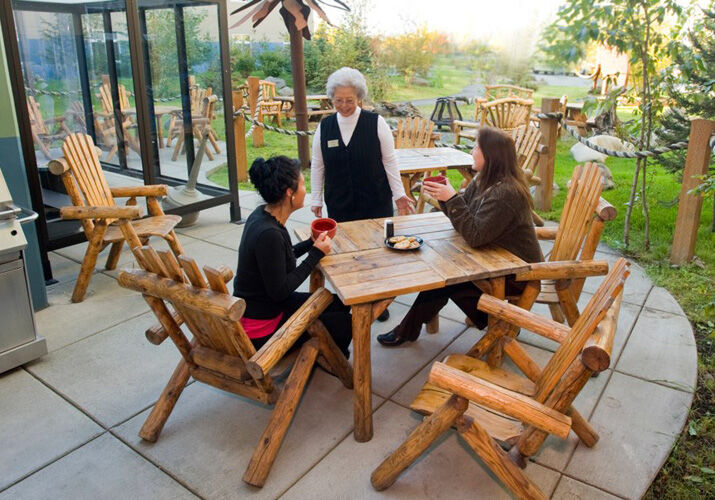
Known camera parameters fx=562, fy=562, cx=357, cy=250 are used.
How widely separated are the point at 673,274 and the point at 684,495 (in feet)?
8.99

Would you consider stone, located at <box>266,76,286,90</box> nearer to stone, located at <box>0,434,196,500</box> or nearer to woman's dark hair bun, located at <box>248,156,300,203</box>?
woman's dark hair bun, located at <box>248,156,300,203</box>

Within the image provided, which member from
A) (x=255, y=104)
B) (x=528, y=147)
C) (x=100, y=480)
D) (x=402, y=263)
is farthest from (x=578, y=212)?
(x=255, y=104)

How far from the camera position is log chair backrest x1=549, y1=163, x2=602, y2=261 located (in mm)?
3338

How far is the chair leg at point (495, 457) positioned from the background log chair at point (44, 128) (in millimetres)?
4102

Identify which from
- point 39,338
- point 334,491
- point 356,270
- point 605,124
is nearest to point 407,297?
point 356,270

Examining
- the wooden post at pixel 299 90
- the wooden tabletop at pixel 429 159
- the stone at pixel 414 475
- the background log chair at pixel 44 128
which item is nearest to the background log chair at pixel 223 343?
the stone at pixel 414 475

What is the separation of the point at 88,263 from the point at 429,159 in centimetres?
333

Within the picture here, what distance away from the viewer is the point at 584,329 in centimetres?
210

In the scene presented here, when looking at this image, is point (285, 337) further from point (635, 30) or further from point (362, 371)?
point (635, 30)

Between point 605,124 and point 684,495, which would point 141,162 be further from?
point 605,124

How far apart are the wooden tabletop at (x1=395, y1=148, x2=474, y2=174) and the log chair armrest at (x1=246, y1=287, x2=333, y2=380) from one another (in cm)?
290

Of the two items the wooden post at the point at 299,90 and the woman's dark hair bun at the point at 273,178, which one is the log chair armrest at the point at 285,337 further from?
the wooden post at the point at 299,90

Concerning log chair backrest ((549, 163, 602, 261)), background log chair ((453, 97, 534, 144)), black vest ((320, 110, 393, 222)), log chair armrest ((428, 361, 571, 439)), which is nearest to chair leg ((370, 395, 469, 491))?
log chair armrest ((428, 361, 571, 439))

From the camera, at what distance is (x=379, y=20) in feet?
50.9
